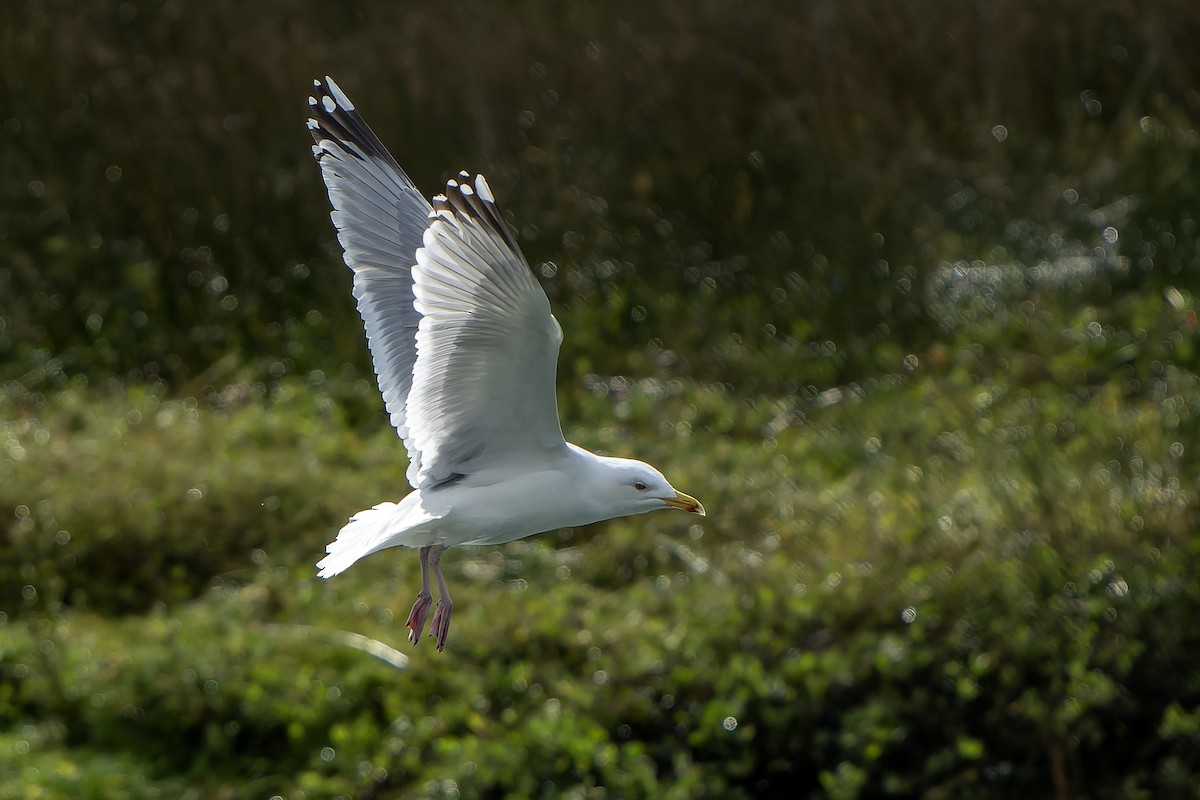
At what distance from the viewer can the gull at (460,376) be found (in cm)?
292

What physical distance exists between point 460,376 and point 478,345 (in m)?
0.10

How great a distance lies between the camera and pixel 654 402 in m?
6.40

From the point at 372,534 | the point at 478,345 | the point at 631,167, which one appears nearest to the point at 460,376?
the point at 478,345

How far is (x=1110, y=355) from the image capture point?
623 centimetres

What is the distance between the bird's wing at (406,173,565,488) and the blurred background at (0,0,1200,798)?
1.75 metres

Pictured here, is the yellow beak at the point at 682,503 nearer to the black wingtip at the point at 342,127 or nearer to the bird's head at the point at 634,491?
the bird's head at the point at 634,491

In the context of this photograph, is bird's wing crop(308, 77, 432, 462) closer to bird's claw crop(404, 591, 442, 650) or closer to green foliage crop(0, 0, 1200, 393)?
bird's claw crop(404, 591, 442, 650)

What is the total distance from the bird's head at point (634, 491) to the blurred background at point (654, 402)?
163 centimetres

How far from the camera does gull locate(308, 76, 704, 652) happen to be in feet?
9.57

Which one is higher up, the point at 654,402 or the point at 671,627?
the point at 654,402

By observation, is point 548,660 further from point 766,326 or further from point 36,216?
point 36,216

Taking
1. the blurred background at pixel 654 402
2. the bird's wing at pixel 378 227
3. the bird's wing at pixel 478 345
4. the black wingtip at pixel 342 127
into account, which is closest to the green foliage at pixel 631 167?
the blurred background at pixel 654 402

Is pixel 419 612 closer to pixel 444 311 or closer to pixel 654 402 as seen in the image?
pixel 444 311

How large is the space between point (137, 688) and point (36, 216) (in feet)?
9.97
